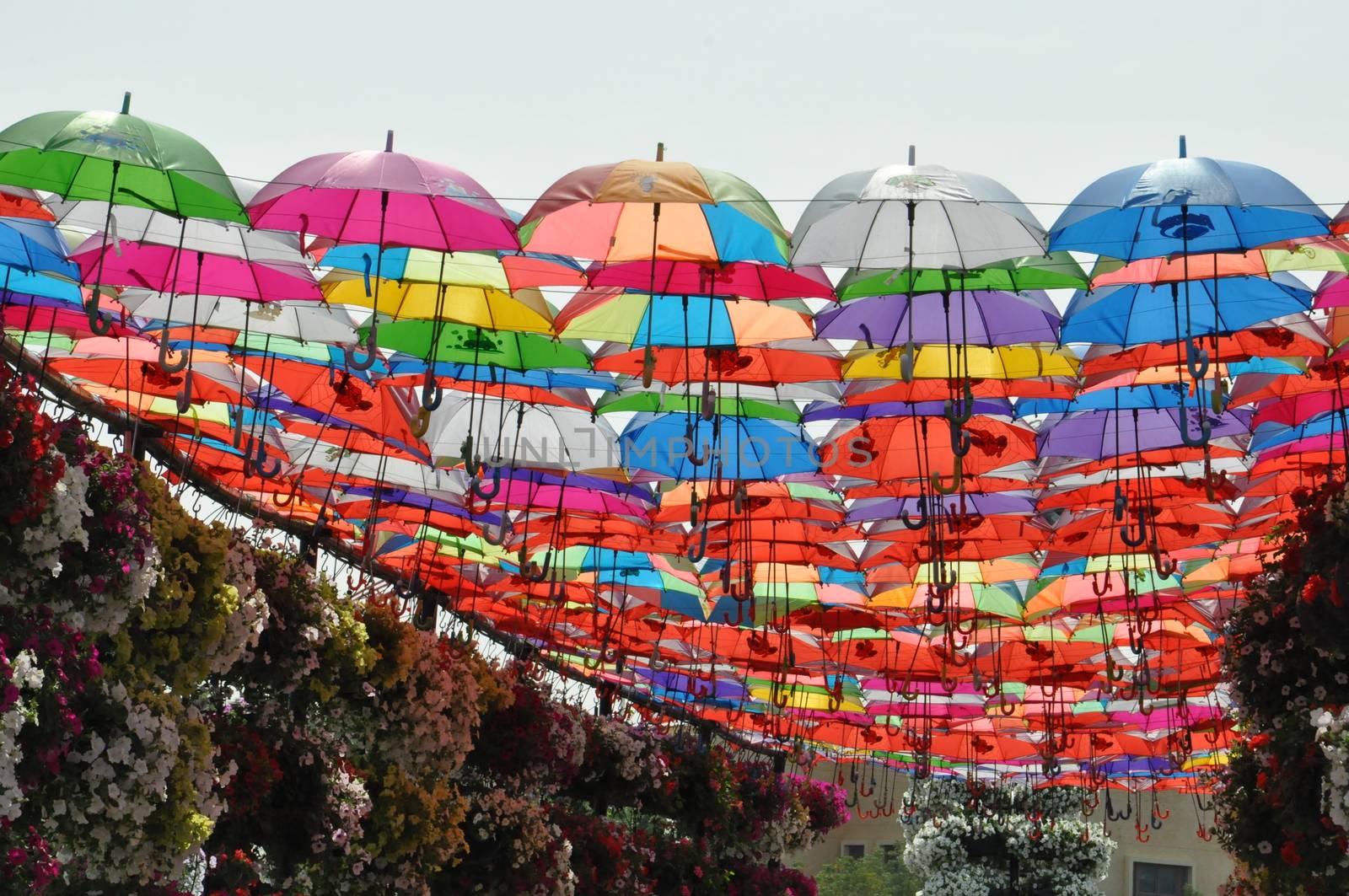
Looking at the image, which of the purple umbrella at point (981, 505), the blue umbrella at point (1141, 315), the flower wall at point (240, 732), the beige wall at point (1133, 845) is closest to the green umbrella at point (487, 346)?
the flower wall at point (240, 732)

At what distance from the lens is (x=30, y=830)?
271 inches

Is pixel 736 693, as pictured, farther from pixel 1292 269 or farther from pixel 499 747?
pixel 1292 269

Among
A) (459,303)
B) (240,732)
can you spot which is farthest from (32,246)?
(240,732)

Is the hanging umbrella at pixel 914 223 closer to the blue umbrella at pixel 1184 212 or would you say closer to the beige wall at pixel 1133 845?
the blue umbrella at pixel 1184 212

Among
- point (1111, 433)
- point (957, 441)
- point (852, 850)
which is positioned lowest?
point (852, 850)

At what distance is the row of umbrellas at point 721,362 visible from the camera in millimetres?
8602

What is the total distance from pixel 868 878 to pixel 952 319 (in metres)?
27.0

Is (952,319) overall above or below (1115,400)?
above

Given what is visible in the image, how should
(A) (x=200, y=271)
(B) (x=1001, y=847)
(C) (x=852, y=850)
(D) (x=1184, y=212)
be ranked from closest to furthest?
(D) (x=1184, y=212), (A) (x=200, y=271), (B) (x=1001, y=847), (C) (x=852, y=850)

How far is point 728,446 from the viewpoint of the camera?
43.0 feet

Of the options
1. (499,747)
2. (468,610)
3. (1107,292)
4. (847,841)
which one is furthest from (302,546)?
(847,841)

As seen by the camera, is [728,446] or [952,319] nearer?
[952,319]

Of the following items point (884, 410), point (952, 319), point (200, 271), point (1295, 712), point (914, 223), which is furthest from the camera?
point (884, 410)

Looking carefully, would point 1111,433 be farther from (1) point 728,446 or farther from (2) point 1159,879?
(2) point 1159,879
